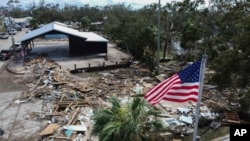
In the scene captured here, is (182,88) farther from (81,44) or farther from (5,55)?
(5,55)

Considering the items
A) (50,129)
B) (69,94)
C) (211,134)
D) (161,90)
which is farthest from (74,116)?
(161,90)

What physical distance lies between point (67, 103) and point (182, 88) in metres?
13.1

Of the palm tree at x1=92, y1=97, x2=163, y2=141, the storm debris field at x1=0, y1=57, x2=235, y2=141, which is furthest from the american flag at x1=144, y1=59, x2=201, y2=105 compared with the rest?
the storm debris field at x1=0, y1=57, x2=235, y2=141

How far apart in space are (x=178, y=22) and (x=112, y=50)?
11847 millimetres

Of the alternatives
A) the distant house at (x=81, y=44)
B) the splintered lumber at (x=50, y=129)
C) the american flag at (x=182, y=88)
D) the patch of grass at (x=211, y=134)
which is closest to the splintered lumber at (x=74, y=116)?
the splintered lumber at (x=50, y=129)

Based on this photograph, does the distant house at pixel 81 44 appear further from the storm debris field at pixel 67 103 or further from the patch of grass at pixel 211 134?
the patch of grass at pixel 211 134

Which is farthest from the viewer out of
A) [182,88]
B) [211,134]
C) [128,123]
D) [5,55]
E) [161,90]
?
[5,55]

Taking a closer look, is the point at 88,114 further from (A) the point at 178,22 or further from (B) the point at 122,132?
(A) the point at 178,22

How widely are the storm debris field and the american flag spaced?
6.68 meters

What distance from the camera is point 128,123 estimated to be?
33.9 feet

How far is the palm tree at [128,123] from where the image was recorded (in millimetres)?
10297

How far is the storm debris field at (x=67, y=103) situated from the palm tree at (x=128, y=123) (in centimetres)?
553

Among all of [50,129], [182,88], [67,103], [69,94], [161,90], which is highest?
[182,88]

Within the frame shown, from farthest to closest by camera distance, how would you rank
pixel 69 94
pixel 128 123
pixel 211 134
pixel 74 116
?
1. pixel 69 94
2. pixel 74 116
3. pixel 211 134
4. pixel 128 123
